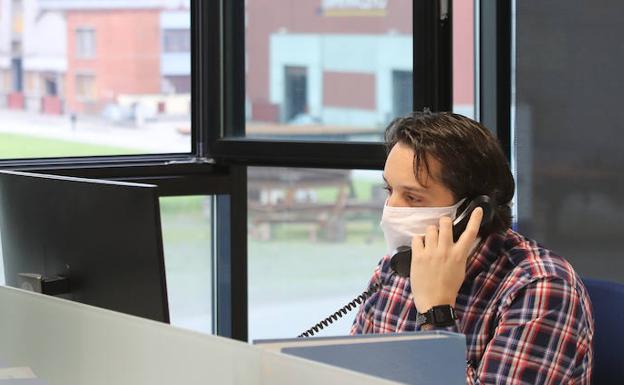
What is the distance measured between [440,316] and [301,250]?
5.18ft

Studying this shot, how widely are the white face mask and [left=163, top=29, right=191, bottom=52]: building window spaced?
1498 mm

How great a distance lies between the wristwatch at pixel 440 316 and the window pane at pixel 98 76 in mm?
1613

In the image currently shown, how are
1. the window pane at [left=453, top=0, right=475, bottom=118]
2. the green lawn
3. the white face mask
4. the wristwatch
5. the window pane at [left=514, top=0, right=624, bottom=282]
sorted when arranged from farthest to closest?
1. the green lawn
2. the window pane at [left=453, top=0, right=475, bottom=118]
3. the window pane at [left=514, top=0, right=624, bottom=282]
4. the white face mask
5. the wristwatch

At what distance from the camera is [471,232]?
1.75 meters

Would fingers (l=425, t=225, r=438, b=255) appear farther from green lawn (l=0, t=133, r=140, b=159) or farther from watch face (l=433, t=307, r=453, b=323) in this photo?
green lawn (l=0, t=133, r=140, b=159)

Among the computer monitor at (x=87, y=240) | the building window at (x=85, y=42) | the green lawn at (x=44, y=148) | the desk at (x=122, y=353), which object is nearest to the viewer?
the desk at (x=122, y=353)

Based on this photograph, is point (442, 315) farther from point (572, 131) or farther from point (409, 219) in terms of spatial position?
point (572, 131)

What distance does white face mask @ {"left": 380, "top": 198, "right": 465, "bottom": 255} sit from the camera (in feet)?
5.98

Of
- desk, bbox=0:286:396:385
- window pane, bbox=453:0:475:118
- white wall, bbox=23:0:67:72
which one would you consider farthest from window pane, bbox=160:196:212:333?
desk, bbox=0:286:396:385

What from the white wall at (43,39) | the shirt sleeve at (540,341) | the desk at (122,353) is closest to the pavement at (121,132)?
the white wall at (43,39)

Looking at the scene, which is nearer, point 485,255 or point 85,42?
point 485,255

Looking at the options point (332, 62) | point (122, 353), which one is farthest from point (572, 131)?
point (122, 353)

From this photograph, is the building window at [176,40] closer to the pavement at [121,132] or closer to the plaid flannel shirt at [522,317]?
the pavement at [121,132]

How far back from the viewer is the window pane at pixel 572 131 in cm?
265
